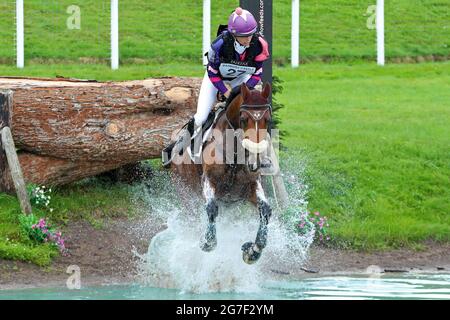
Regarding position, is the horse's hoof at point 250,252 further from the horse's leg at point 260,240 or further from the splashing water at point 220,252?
the splashing water at point 220,252

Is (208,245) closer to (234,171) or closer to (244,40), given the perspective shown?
(234,171)

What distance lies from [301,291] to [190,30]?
16.3 meters

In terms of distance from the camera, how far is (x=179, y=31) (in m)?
29.1

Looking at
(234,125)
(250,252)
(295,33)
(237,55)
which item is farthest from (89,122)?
(295,33)

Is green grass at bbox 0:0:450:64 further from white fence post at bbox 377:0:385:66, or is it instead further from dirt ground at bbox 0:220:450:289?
dirt ground at bbox 0:220:450:289

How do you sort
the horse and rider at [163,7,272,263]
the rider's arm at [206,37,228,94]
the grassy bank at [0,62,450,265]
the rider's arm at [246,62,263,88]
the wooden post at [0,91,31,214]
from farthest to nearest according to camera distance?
the grassy bank at [0,62,450,265]
the wooden post at [0,91,31,214]
the rider's arm at [246,62,263,88]
the rider's arm at [206,37,228,94]
the horse and rider at [163,7,272,263]

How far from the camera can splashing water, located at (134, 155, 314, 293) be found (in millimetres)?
13781

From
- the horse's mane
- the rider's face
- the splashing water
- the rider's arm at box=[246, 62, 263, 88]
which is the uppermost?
the rider's face

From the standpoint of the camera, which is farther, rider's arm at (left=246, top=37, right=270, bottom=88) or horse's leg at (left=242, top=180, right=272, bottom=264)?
rider's arm at (left=246, top=37, right=270, bottom=88)

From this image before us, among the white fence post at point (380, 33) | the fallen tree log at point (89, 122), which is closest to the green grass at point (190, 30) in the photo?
the white fence post at point (380, 33)

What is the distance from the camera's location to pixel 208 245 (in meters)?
13.2

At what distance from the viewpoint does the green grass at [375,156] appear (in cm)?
1642

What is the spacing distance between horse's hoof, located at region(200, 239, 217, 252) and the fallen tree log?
310 cm

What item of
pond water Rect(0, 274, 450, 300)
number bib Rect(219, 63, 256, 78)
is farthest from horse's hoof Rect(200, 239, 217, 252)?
number bib Rect(219, 63, 256, 78)
